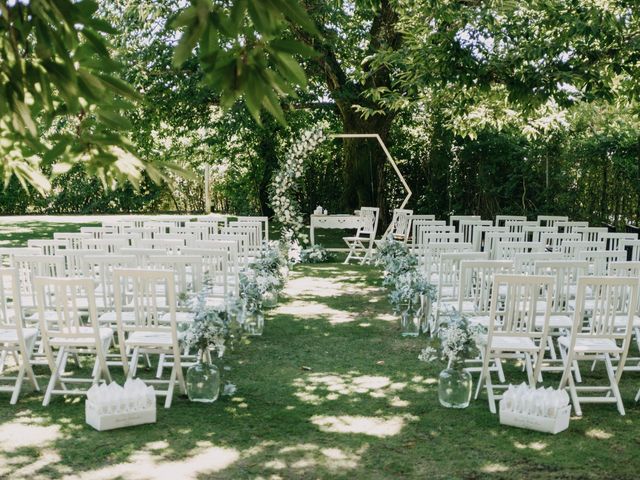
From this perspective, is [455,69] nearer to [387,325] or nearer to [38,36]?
[387,325]

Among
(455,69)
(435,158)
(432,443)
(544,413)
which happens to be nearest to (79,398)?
(432,443)

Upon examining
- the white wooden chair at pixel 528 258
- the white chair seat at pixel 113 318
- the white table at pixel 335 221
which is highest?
the white wooden chair at pixel 528 258

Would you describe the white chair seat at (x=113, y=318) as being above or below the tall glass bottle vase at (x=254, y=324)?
above

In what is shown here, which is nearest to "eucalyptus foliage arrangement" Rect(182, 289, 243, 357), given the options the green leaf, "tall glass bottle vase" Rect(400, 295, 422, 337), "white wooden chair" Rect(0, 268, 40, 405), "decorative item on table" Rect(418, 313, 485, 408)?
"white wooden chair" Rect(0, 268, 40, 405)

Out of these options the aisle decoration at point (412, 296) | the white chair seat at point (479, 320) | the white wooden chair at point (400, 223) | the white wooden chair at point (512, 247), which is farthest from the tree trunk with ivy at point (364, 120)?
the white chair seat at point (479, 320)

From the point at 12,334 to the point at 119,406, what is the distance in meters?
1.20

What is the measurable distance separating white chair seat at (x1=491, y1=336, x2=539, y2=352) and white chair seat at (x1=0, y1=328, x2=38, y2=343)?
11.9 ft

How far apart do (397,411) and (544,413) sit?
1097 mm

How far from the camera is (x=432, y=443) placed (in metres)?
5.04

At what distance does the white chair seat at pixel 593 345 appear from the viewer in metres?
5.57

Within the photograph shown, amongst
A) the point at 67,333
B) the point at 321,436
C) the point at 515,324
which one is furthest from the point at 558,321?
the point at 67,333

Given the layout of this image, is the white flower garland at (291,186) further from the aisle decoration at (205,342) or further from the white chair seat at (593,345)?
the white chair seat at (593,345)

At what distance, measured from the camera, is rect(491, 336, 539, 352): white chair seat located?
5.62 m

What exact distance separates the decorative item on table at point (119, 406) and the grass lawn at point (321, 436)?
0.07m
